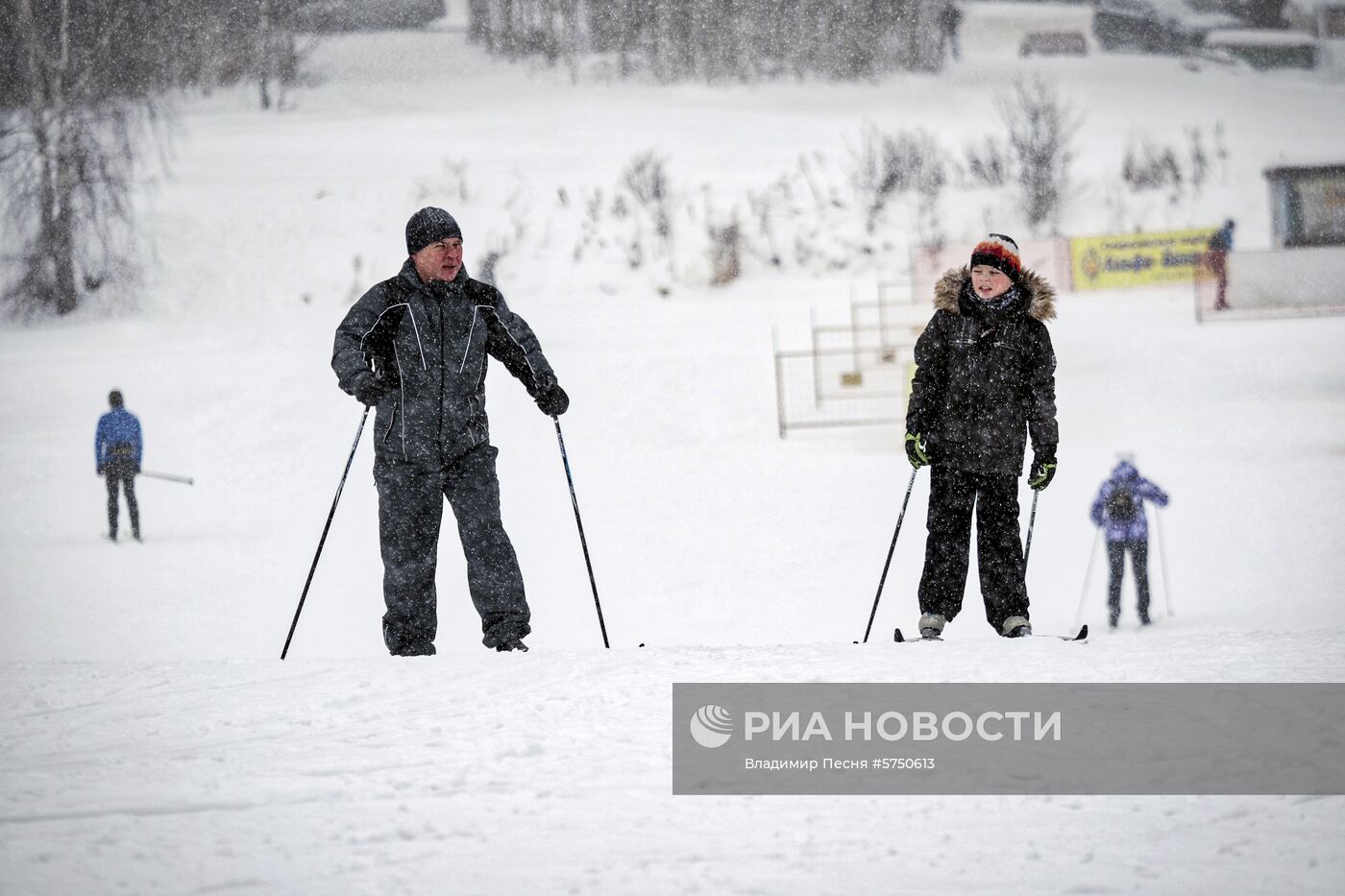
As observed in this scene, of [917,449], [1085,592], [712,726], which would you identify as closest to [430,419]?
[917,449]

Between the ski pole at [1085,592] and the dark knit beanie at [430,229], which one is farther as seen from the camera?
the ski pole at [1085,592]

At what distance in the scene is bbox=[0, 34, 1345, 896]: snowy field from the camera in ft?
5.39

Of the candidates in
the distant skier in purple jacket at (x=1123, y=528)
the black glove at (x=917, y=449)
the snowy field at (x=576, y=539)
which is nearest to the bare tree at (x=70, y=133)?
the snowy field at (x=576, y=539)

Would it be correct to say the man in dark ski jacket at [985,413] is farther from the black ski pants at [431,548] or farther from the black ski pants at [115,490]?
the black ski pants at [115,490]

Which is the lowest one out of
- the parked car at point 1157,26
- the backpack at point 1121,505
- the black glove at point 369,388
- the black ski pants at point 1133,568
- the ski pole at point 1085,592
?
the ski pole at point 1085,592

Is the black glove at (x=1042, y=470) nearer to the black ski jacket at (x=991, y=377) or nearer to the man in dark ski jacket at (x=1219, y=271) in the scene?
the black ski jacket at (x=991, y=377)

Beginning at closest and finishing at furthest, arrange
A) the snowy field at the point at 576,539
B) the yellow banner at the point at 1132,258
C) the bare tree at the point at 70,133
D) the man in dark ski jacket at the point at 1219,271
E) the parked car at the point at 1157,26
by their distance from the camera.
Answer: the snowy field at the point at 576,539, the man in dark ski jacket at the point at 1219,271, the bare tree at the point at 70,133, the yellow banner at the point at 1132,258, the parked car at the point at 1157,26

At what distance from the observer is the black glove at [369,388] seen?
2703 mm

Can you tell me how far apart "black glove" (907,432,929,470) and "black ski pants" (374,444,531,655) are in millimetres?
783

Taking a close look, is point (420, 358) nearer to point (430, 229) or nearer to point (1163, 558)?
point (430, 229)

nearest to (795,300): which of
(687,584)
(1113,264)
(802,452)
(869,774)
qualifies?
(1113,264)

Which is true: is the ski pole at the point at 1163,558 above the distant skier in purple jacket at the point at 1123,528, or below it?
below

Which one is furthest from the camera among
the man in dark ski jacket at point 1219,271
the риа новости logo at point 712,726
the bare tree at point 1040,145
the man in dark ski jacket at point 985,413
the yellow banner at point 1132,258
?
the bare tree at point 1040,145

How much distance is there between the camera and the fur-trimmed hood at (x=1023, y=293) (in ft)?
9.23
